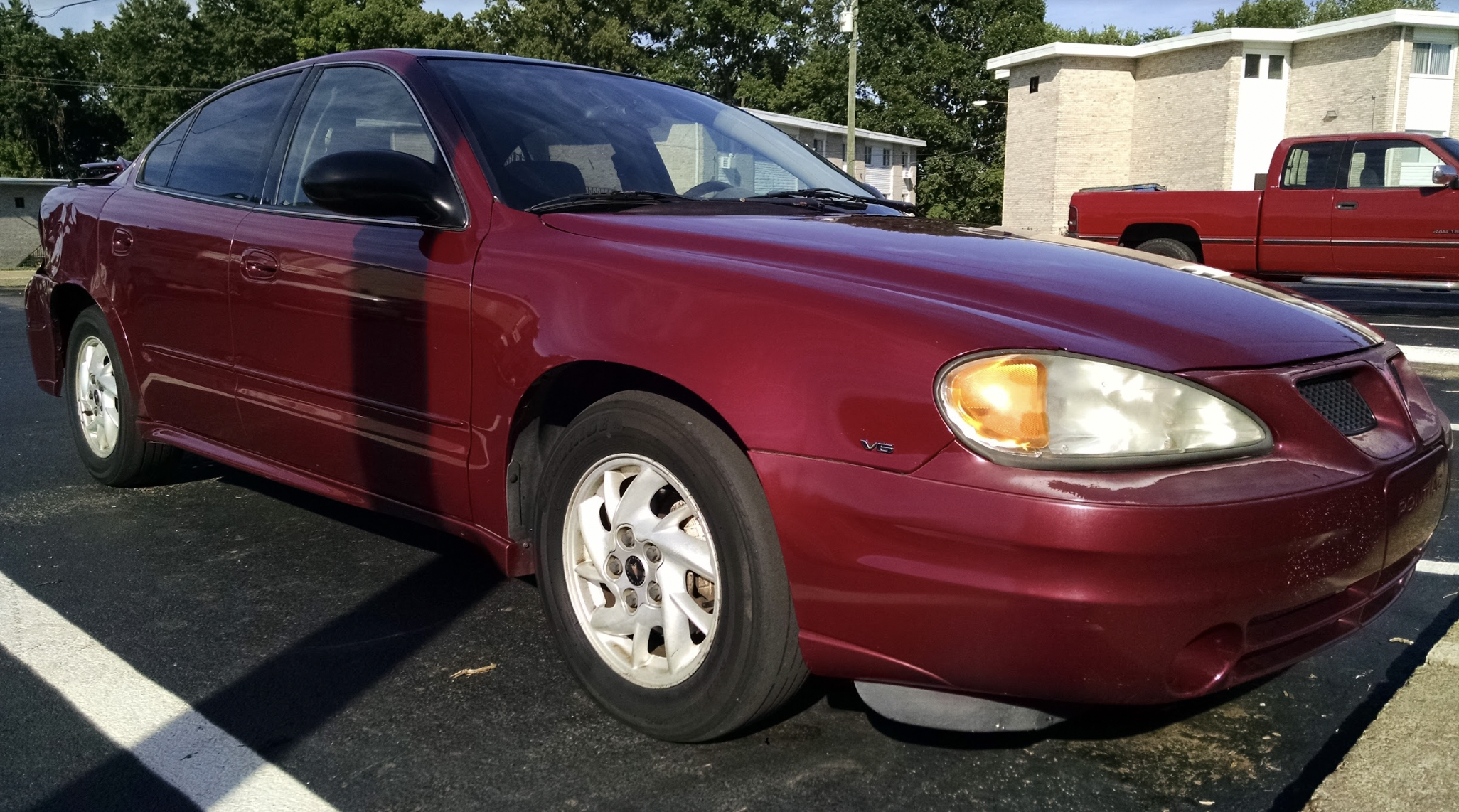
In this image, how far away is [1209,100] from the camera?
33719 mm

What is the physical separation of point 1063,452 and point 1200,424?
0.27m

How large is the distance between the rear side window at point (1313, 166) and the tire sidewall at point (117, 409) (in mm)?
11760

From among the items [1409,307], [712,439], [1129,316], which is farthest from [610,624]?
[1409,307]

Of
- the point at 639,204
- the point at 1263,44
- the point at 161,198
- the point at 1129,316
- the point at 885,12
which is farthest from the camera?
the point at 885,12

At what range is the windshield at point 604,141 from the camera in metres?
3.15

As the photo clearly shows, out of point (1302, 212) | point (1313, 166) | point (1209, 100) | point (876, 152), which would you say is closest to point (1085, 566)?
point (1302, 212)

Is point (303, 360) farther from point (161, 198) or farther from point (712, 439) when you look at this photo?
point (712, 439)

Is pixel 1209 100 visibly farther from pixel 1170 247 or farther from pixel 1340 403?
pixel 1340 403

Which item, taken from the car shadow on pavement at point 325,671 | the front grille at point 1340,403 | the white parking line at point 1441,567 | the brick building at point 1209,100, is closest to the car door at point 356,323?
the car shadow on pavement at point 325,671

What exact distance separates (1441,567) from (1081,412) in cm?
240

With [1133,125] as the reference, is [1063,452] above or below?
below

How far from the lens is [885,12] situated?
53156mm

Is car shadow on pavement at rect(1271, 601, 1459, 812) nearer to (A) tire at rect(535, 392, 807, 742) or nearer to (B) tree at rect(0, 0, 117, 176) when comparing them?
(A) tire at rect(535, 392, 807, 742)

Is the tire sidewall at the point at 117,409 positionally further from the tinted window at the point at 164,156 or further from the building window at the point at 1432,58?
the building window at the point at 1432,58
